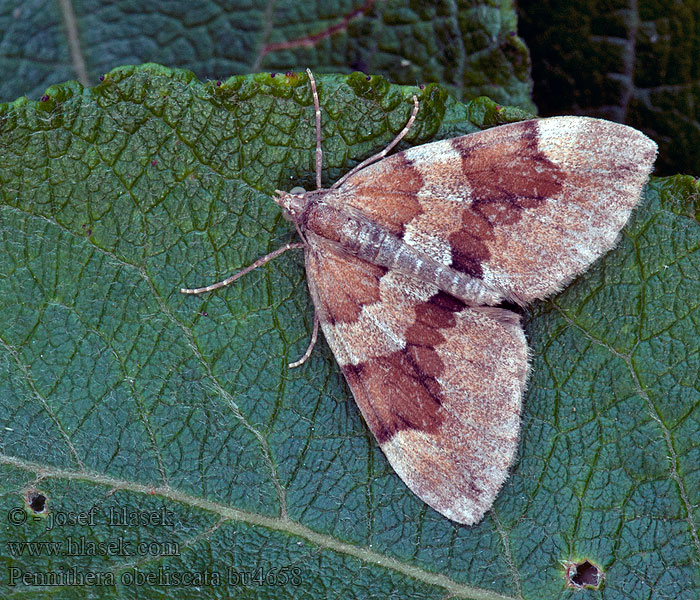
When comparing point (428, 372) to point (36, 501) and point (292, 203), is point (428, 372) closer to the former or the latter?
point (292, 203)

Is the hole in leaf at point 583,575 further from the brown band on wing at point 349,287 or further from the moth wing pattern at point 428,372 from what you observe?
the brown band on wing at point 349,287

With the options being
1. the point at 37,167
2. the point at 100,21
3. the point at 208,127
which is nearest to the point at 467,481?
the point at 208,127

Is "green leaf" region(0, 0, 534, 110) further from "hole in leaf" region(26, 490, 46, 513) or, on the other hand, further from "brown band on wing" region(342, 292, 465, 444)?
"hole in leaf" region(26, 490, 46, 513)

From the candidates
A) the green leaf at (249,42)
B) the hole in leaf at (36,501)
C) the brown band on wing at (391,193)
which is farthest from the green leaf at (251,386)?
the green leaf at (249,42)

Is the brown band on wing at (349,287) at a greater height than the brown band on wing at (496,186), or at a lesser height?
lesser

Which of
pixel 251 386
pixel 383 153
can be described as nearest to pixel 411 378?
pixel 251 386
